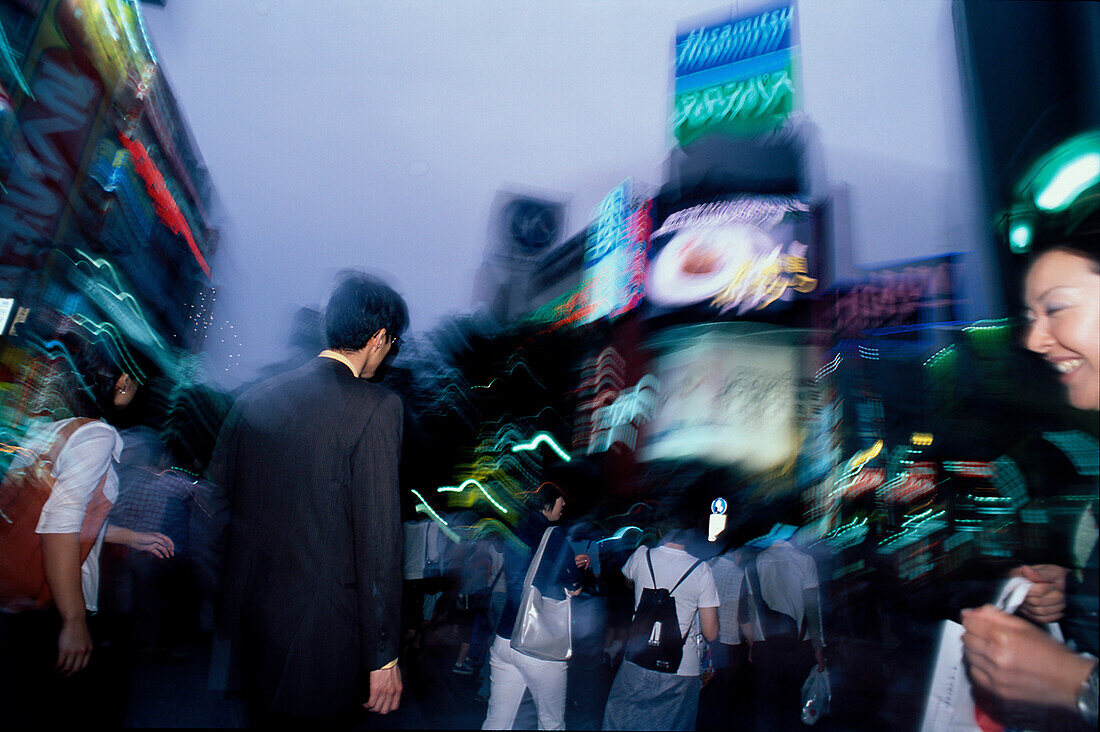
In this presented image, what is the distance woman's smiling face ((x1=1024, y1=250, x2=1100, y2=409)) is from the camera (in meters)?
2.08

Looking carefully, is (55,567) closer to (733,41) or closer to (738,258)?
(738,258)

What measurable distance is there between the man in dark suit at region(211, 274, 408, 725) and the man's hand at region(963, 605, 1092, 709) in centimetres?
198

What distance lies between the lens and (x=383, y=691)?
1.95m

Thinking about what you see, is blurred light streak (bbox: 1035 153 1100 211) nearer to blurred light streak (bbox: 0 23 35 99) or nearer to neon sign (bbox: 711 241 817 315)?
blurred light streak (bbox: 0 23 35 99)

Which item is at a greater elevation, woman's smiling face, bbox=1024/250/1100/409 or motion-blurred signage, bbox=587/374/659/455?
motion-blurred signage, bbox=587/374/659/455

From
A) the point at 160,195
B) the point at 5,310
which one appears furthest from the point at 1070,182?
the point at 160,195

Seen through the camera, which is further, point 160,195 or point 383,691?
point 160,195

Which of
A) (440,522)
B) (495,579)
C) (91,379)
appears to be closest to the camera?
(91,379)

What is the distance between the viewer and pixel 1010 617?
188 cm

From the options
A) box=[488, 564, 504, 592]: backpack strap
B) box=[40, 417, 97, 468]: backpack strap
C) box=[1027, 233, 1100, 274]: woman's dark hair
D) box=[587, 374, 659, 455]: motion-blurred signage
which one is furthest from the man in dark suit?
box=[587, 374, 659, 455]: motion-blurred signage

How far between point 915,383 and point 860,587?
12.4 metres

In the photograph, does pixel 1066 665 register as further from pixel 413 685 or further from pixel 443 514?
pixel 443 514

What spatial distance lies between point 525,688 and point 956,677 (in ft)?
7.29

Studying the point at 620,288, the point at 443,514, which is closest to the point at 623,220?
the point at 620,288
